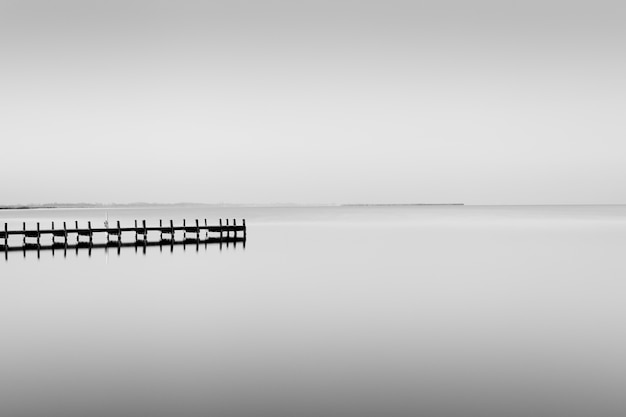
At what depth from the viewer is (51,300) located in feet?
64.5

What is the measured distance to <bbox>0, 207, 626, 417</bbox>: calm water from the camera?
968 centimetres

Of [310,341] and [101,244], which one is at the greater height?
[310,341]

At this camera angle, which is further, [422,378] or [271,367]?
[271,367]

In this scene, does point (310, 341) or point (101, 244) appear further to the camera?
point (101, 244)

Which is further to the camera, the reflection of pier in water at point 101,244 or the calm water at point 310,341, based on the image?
the reflection of pier in water at point 101,244

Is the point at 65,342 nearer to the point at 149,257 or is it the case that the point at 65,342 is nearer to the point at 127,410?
the point at 127,410

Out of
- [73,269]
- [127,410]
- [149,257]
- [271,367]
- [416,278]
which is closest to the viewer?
[127,410]

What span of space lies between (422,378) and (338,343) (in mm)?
3010

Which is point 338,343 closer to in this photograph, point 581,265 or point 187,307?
point 187,307

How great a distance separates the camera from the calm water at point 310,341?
968 cm

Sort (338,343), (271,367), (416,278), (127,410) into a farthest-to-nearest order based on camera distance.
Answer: (416,278) → (338,343) → (271,367) → (127,410)

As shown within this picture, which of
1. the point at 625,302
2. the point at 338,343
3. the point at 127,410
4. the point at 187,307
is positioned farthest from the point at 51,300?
the point at 625,302

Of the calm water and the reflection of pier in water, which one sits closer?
the calm water

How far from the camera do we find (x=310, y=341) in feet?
45.7
